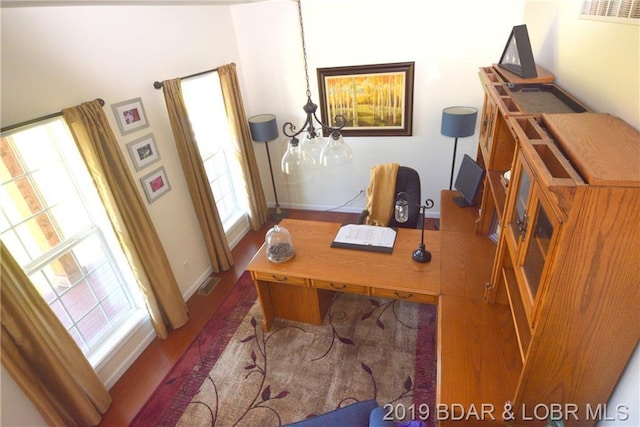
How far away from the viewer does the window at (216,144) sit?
3760mm

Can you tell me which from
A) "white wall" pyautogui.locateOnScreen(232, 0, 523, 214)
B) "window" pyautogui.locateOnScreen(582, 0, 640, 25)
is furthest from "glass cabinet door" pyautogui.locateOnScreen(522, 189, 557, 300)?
"white wall" pyautogui.locateOnScreen(232, 0, 523, 214)

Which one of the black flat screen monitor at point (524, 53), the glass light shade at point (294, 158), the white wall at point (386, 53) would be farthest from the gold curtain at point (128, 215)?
the black flat screen monitor at point (524, 53)

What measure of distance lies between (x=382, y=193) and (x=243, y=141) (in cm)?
184

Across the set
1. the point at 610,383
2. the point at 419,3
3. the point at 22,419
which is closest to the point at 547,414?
the point at 610,383

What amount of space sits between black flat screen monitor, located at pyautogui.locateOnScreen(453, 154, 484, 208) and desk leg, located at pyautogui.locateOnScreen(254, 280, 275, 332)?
192cm

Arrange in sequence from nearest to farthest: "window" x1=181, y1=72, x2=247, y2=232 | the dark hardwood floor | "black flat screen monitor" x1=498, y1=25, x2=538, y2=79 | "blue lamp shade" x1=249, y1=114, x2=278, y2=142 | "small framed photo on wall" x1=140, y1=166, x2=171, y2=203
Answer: "black flat screen monitor" x1=498, y1=25, x2=538, y2=79 → the dark hardwood floor → "small framed photo on wall" x1=140, y1=166, x2=171, y2=203 → "window" x1=181, y1=72, x2=247, y2=232 → "blue lamp shade" x1=249, y1=114, x2=278, y2=142

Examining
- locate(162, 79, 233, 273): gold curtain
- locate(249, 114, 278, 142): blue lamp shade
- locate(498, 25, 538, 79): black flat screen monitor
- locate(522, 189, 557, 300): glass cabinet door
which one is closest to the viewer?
locate(522, 189, 557, 300): glass cabinet door

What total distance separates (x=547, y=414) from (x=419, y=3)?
3.61 m

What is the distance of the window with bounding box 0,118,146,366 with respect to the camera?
2309 mm

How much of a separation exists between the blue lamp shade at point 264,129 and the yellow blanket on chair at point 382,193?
150 centimetres

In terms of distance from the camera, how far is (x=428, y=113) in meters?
3.97

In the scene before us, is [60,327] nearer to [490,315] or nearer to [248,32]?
[490,315]

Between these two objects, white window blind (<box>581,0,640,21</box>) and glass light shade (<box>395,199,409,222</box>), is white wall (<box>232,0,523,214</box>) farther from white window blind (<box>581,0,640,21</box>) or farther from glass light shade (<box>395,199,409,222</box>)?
glass light shade (<box>395,199,409,222</box>)

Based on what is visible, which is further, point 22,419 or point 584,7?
point 22,419
